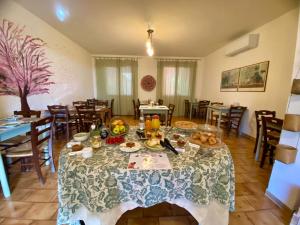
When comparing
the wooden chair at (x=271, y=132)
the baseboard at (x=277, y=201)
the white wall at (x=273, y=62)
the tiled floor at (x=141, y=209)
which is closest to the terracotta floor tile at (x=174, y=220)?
the tiled floor at (x=141, y=209)

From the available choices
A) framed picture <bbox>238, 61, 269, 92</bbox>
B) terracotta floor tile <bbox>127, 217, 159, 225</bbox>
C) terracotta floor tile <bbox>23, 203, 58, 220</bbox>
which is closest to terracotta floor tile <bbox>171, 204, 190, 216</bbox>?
terracotta floor tile <bbox>127, 217, 159, 225</bbox>

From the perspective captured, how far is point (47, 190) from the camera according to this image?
66.5 inches

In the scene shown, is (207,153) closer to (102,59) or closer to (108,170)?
(108,170)

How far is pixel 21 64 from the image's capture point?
2.55 metres

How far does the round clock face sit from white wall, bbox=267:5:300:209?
4.92 meters

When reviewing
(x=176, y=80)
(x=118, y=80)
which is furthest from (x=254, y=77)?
(x=118, y=80)

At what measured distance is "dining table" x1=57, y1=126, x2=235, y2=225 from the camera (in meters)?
0.85

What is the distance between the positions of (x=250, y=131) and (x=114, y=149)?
3.63m

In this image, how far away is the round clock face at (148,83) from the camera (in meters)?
6.06

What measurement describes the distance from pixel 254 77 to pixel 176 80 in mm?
3060

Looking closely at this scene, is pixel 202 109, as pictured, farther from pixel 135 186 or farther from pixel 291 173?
pixel 135 186

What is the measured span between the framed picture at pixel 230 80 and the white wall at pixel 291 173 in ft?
8.94

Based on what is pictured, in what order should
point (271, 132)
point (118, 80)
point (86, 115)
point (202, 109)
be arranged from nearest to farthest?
point (271, 132) < point (86, 115) < point (202, 109) < point (118, 80)

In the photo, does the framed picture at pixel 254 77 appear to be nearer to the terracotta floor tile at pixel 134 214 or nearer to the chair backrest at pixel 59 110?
the terracotta floor tile at pixel 134 214
